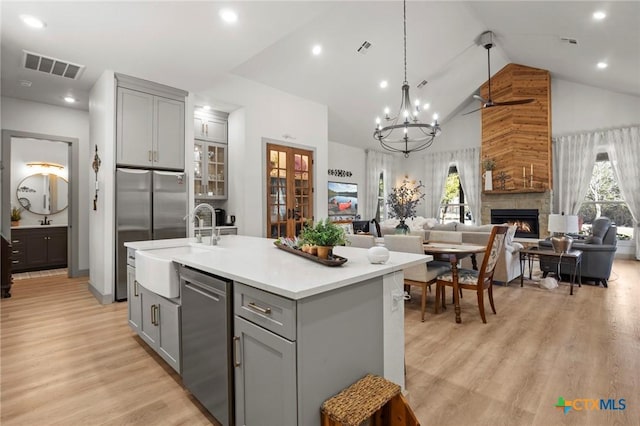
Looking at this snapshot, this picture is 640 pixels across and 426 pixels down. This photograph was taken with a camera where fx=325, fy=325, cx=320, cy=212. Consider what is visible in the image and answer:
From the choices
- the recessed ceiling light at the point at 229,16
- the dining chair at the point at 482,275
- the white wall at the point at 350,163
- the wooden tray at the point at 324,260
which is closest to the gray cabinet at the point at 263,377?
the wooden tray at the point at 324,260

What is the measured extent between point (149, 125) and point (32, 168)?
3.98 m

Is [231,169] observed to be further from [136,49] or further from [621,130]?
[621,130]

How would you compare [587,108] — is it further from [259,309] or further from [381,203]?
[259,309]

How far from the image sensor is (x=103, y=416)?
1857 millimetres

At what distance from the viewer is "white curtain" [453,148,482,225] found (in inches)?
354

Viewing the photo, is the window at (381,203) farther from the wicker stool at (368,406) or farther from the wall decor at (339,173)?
the wicker stool at (368,406)

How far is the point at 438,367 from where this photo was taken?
7.85 ft

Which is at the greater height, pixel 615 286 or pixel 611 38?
pixel 611 38

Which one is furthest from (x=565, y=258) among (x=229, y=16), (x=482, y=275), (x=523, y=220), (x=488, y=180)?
(x=229, y=16)

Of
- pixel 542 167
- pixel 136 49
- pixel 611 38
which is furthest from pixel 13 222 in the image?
pixel 542 167

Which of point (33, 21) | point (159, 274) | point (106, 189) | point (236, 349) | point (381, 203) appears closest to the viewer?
point (236, 349)

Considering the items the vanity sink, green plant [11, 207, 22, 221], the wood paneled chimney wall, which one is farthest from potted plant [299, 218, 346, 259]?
the wood paneled chimney wall

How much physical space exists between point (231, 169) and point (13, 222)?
4365mm

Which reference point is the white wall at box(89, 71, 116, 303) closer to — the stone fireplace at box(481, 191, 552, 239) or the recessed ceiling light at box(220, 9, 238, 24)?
the recessed ceiling light at box(220, 9, 238, 24)
